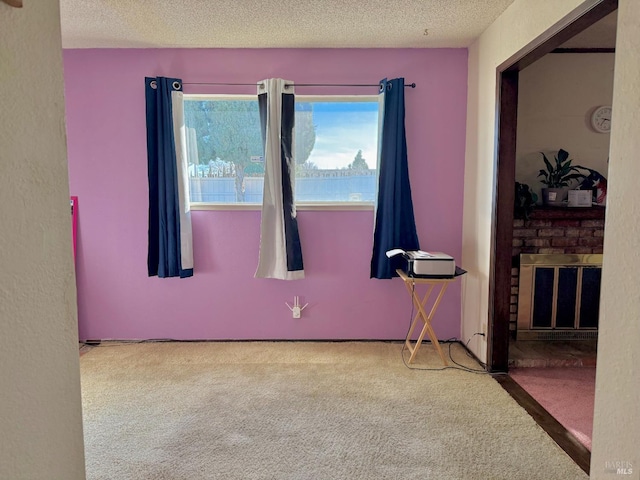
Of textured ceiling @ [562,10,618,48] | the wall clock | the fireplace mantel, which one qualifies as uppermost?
textured ceiling @ [562,10,618,48]

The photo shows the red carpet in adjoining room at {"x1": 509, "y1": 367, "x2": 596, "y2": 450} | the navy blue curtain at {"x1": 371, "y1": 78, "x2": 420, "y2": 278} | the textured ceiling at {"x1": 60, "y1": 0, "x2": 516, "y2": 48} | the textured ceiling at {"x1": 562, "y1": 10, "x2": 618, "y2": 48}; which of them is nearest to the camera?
the red carpet in adjoining room at {"x1": 509, "y1": 367, "x2": 596, "y2": 450}

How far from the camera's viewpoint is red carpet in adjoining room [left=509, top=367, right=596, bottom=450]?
82.7 inches

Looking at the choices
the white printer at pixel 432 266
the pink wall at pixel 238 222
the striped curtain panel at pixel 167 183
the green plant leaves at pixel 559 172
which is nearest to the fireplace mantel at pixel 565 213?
the green plant leaves at pixel 559 172

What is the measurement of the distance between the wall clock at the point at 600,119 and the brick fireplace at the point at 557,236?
696mm

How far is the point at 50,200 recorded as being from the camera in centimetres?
90

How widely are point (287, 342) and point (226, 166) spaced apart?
1517 mm

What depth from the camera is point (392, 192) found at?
3.03m

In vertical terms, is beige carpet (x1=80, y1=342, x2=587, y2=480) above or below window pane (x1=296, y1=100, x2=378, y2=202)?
below

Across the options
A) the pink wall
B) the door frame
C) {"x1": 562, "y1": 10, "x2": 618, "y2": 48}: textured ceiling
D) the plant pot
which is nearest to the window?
the pink wall

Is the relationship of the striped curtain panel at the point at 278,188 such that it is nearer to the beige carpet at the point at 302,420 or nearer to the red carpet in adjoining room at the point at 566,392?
the beige carpet at the point at 302,420

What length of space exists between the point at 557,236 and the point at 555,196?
0.32 m

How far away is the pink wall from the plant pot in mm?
650

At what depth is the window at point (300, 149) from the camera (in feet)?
10.4

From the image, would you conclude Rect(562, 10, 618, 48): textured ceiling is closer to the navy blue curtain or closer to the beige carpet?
the navy blue curtain
